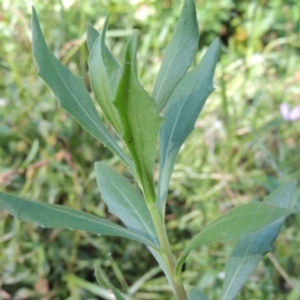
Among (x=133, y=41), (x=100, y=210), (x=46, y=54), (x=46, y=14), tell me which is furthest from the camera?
(x=46, y=14)

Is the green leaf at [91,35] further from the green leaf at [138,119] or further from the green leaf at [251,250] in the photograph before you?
the green leaf at [251,250]

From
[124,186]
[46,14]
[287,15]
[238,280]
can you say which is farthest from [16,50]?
[238,280]

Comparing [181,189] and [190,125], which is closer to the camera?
[190,125]

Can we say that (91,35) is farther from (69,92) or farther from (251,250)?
(251,250)

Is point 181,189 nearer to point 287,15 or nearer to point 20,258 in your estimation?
point 20,258

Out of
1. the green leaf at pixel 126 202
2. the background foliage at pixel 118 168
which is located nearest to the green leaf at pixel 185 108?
the green leaf at pixel 126 202

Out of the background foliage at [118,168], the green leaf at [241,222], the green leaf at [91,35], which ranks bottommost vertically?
the background foliage at [118,168]
